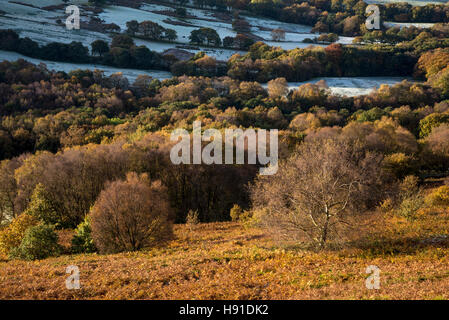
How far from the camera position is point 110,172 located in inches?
1537

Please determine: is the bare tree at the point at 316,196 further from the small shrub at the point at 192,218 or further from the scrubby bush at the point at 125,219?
the small shrub at the point at 192,218

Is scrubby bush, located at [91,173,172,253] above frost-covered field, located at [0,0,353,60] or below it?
below

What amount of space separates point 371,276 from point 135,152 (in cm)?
3221

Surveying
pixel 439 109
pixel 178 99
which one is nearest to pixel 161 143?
pixel 178 99

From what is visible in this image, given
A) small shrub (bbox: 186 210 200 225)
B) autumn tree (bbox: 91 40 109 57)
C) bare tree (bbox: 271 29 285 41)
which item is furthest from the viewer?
bare tree (bbox: 271 29 285 41)

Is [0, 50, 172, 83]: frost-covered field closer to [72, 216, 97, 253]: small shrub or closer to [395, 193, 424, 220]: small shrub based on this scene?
[72, 216, 97, 253]: small shrub

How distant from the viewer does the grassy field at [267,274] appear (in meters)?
12.4

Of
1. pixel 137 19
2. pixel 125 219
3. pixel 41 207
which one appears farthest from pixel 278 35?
pixel 125 219

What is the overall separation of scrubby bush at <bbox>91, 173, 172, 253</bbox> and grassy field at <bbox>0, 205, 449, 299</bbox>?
292cm

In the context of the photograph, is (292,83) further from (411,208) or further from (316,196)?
(316,196)

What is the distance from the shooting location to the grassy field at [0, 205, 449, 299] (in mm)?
12398

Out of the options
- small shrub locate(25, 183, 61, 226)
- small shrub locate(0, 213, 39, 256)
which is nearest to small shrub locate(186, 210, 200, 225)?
small shrub locate(0, 213, 39, 256)
